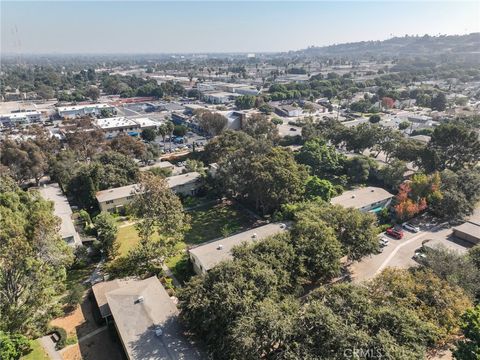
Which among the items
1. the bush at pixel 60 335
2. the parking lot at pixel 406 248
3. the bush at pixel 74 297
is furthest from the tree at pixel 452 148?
the bush at pixel 60 335

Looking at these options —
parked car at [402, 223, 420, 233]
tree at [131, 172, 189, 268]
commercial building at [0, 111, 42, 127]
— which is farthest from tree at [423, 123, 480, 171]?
commercial building at [0, 111, 42, 127]

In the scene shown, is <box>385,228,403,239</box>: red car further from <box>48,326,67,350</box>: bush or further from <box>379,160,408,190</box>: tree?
A: <box>48,326,67,350</box>: bush

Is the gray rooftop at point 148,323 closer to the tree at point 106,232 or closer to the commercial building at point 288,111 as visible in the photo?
the tree at point 106,232

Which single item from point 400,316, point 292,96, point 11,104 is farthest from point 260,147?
point 11,104

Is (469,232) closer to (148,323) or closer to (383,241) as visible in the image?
(383,241)

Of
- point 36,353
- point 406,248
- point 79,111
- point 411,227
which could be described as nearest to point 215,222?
point 406,248
